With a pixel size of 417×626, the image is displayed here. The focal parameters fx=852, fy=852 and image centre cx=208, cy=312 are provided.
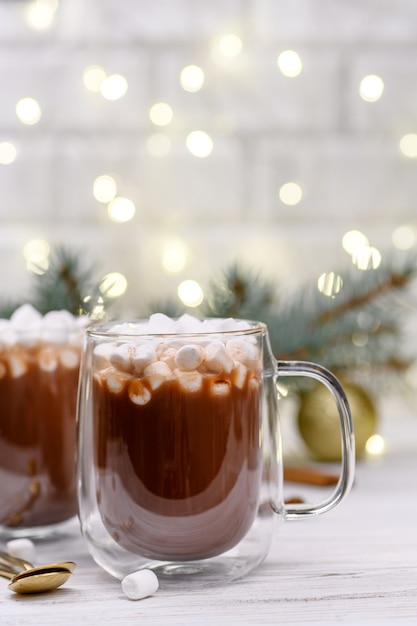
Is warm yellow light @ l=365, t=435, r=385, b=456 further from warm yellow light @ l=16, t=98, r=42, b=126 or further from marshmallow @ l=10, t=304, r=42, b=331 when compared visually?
warm yellow light @ l=16, t=98, r=42, b=126

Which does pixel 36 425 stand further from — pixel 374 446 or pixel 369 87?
pixel 369 87

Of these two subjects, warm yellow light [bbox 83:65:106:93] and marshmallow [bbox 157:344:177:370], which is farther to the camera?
warm yellow light [bbox 83:65:106:93]

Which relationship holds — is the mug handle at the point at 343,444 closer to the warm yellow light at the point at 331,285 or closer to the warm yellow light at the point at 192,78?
the warm yellow light at the point at 331,285

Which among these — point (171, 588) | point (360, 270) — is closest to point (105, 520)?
point (171, 588)

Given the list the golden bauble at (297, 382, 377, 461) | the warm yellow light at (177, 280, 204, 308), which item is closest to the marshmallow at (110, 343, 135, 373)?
the golden bauble at (297, 382, 377, 461)

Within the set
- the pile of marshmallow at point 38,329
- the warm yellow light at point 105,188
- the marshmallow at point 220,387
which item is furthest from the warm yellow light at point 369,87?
the marshmallow at point 220,387
